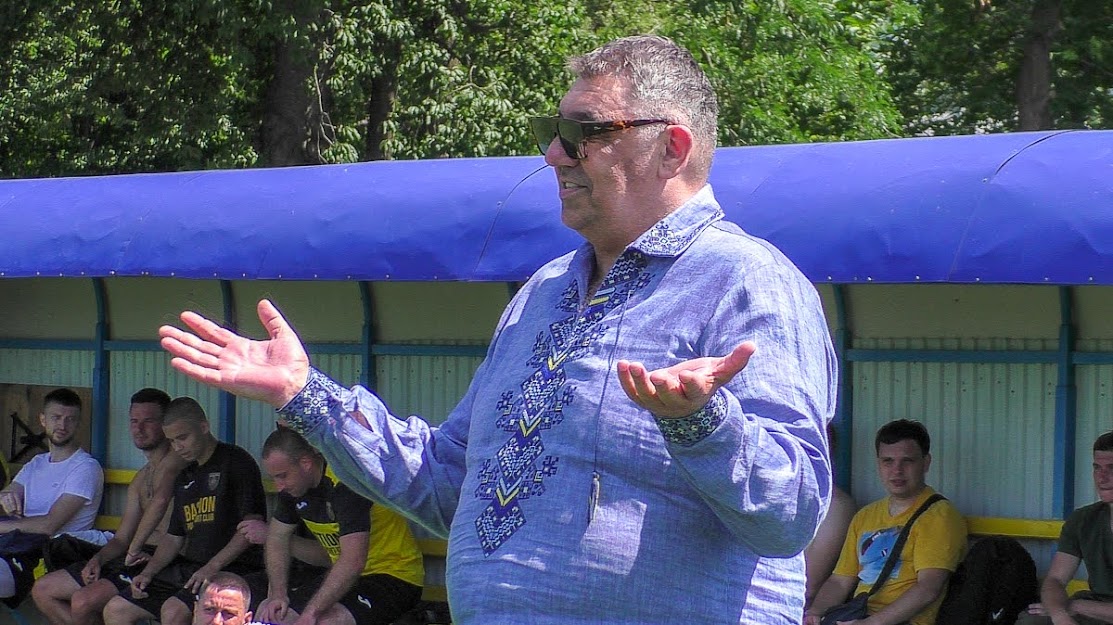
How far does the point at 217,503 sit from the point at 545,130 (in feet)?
16.1

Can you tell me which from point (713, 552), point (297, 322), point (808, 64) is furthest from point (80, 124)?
point (713, 552)

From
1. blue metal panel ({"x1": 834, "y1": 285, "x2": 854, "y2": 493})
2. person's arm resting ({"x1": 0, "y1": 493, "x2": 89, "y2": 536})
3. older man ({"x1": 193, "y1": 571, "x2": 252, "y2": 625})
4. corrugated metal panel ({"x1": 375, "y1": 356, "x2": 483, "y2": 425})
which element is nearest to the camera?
older man ({"x1": 193, "y1": 571, "x2": 252, "y2": 625})

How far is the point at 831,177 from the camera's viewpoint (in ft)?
16.7

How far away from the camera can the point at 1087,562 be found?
→ 16.7ft

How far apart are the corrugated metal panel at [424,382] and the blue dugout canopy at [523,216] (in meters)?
1.00

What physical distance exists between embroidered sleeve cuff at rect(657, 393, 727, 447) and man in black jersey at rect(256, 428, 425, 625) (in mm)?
4396

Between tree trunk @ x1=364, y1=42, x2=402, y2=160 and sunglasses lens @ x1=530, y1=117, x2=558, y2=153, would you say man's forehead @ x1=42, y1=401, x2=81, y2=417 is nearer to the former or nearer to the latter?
sunglasses lens @ x1=530, y1=117, x2=558, y2=153

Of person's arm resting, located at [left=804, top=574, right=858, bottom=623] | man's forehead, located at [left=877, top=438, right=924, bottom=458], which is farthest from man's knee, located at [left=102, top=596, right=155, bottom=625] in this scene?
man's forehead, located at [left=877, top=438, right=924, bottom=458]

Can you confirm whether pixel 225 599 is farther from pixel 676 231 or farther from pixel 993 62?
pixel 993 62

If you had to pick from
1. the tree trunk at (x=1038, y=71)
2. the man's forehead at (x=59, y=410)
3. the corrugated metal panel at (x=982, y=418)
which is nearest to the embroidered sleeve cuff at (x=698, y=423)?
the corrugated metal panel at (x=982, y=418)

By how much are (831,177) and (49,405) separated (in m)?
4.54

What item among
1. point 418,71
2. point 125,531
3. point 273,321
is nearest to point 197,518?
point 125,531

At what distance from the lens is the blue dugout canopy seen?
448cm

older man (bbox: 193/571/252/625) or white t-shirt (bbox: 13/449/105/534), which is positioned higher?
white t-shirt (bbox: 13/449/105/534)
